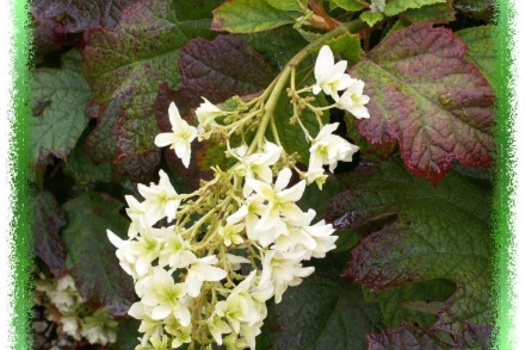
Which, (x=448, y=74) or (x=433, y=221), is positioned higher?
(x=448, y=74)

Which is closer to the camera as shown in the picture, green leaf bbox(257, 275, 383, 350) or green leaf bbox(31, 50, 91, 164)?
green leaf bbox(257, 275, 383, 350)

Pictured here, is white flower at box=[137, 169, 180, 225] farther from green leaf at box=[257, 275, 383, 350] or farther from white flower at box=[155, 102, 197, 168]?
green leaf at box=[257, 275, 383, 350]

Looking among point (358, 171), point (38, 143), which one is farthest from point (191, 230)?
point (38, 143)

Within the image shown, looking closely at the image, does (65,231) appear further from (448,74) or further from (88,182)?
(448,74)

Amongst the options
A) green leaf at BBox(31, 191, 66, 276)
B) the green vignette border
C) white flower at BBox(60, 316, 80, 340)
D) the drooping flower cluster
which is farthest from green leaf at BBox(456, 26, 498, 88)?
white flower at BBox(60, 316, 80, 340)

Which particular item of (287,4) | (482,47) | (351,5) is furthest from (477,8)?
(287,4)

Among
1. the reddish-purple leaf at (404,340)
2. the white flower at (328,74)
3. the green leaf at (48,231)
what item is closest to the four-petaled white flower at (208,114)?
the white flower at (328,74)
